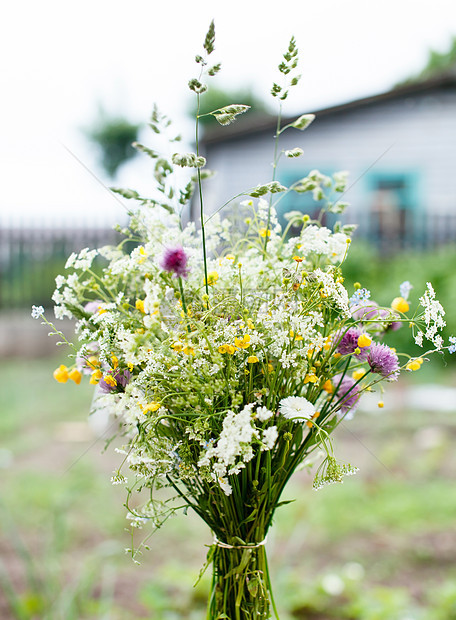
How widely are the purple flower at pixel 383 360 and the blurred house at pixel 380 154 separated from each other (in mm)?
7554

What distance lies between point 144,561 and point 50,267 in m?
5.76

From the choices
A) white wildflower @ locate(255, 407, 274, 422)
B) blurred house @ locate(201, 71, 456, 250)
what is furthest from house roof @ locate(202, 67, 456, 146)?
white wildflower @ locate(255, 407, 274, 422)

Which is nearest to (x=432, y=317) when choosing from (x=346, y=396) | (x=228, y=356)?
(x=346, y=396)

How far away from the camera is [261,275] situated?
1012mm

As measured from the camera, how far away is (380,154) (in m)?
8.79

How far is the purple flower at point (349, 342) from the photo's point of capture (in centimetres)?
95

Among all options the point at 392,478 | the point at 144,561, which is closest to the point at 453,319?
the point at 392,478

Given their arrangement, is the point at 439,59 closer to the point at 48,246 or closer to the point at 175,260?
the point at 48,246

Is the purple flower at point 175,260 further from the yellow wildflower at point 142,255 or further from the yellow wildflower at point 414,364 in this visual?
the yellow wildflower at point 414,364

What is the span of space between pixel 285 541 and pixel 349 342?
7.77ft

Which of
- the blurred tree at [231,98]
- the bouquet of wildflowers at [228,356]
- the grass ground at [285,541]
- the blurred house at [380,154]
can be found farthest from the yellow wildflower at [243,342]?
the blurred tree at [231,98]

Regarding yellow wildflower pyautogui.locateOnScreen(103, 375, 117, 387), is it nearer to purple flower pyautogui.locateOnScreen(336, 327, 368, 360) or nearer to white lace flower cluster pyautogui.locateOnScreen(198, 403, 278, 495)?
white lace flower cluster pyautogui.locateOnScreen(198, 403, 278, 495)

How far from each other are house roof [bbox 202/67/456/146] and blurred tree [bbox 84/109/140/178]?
20978mm

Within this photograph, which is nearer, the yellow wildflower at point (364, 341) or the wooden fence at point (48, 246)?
the yellow wildflower at point (364, 341)
